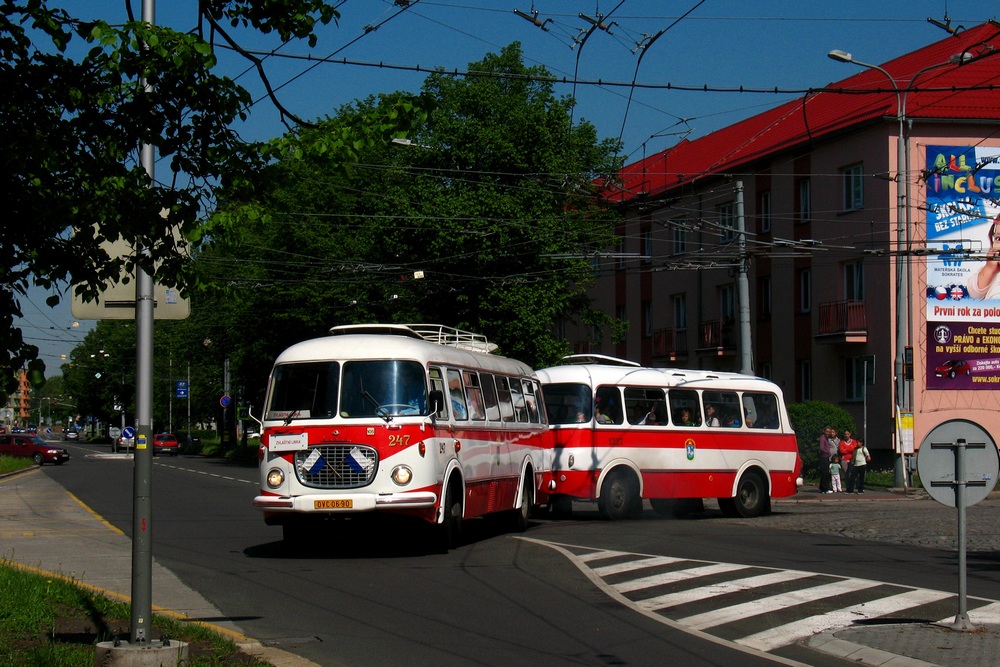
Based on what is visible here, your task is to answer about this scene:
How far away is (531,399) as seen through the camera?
830 inches

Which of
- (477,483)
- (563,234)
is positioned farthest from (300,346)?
(563,234)

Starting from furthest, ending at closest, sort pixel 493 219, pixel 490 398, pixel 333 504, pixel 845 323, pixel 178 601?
pixel 845 323
pixel 493 219
pixel 490 398
pixel 333 504
pixel 178 601

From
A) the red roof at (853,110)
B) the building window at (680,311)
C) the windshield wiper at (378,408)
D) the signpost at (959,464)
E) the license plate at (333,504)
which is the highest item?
the red roof at (853,110)

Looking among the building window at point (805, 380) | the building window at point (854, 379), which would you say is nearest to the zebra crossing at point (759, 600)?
the building window at point (854, 379)

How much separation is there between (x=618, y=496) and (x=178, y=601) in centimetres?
1194

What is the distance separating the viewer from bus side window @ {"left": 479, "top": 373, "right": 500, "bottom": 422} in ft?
61.0

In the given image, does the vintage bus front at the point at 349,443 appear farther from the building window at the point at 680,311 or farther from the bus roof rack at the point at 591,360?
the building window at the point at 680,311

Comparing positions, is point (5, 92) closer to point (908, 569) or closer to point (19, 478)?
point (908, 569)

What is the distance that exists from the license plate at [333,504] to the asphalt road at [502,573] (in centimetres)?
67

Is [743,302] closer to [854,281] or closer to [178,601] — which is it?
[854,281]

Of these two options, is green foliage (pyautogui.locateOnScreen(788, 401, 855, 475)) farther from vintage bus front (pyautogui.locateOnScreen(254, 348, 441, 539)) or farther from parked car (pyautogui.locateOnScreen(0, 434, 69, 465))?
parked car (pyautogui.locateOnScreen(0, 434, 69, 465))

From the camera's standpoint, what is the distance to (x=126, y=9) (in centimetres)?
700

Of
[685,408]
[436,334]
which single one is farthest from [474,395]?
[685,408]

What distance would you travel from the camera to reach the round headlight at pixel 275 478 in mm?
15469
